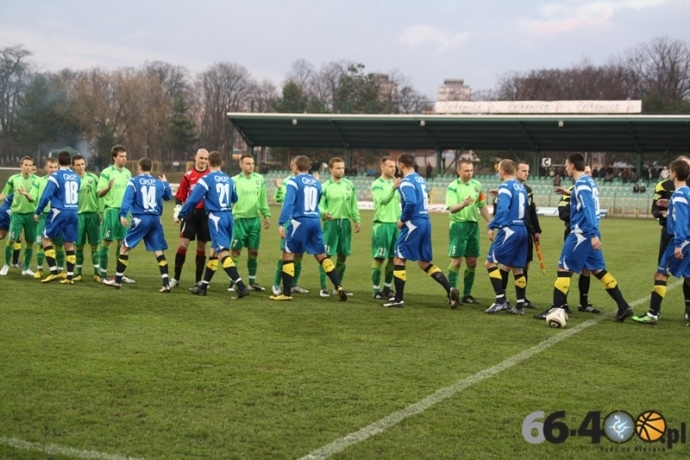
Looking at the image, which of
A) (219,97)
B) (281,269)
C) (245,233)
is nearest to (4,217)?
(245,233)

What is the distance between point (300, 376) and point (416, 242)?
411 centimetres

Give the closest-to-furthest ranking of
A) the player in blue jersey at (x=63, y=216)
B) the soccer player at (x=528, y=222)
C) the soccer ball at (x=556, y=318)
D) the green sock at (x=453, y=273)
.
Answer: the soccer ball at (x=556, y=318) → the soccer player at (x=528, y=222) → the green sock at (x=453, y=273) → the player in blue jersey at (x=63, y=216)

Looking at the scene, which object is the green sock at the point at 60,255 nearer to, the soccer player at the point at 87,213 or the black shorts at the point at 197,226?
the soccer player at the point at 87,213

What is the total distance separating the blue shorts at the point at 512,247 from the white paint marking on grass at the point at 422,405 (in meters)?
1.60

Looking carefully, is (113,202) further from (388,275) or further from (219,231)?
(388,275)

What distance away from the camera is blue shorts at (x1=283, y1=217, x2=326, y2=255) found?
35.4 ft

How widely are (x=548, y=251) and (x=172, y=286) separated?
11553mm

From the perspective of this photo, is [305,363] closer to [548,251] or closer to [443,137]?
[548,251]

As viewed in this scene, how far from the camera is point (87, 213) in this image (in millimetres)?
12891

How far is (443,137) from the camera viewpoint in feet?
165

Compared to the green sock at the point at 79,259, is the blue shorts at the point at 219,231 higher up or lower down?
higher up

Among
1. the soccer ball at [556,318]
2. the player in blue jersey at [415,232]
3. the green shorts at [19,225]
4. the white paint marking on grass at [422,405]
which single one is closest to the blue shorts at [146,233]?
the green shorts at [19,225]

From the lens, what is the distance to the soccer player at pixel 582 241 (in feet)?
30.0

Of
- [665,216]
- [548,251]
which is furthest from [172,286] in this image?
[548,251]
